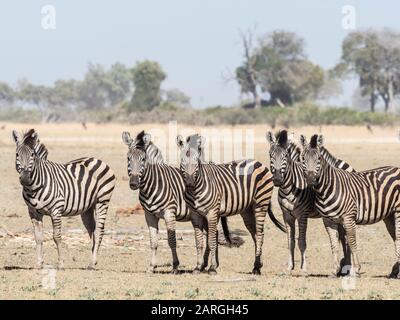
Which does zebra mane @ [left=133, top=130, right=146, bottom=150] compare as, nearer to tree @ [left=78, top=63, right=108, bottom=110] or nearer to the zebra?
the zebra

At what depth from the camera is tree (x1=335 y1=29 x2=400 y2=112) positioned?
279 feet

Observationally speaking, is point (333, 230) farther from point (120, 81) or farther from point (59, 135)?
point (120, 81)

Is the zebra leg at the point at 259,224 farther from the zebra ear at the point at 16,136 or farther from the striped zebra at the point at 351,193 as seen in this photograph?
the zebra ear at the point at 16,136

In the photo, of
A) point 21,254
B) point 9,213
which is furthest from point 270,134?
point 9,213

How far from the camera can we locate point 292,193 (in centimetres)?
1463

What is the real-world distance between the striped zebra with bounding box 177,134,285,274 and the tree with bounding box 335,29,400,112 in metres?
68.4

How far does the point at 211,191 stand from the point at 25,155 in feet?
9.09

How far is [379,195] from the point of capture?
1456 cm

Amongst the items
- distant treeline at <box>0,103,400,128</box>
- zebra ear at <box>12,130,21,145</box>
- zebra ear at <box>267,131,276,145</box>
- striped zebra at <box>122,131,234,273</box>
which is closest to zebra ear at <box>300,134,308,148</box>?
zebra ear at <box>267,131,276,145</box>

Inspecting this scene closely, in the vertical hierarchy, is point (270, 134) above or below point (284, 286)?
above

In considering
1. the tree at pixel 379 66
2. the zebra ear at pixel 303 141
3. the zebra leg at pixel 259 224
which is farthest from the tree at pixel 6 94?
→ the zebra ear at pixel 303 141

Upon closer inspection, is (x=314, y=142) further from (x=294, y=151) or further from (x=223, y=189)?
(x=223, y=189)

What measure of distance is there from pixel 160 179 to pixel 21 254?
Result: 401cm

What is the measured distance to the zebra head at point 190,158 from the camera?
14055mm
